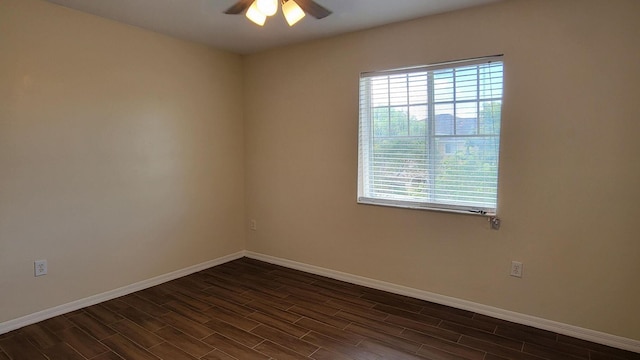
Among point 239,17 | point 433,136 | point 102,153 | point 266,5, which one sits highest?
point 239,17

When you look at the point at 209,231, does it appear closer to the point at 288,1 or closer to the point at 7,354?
the point at 7,354

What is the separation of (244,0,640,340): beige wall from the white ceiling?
0.18 metres

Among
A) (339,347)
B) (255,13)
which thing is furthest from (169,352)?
(255,13)

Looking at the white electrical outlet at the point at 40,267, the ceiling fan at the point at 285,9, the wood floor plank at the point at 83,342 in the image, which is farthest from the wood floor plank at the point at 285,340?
the ceiling fan at the point at 285,9

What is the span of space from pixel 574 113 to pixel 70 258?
154 inches

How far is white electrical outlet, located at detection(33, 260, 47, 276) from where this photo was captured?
2830mm

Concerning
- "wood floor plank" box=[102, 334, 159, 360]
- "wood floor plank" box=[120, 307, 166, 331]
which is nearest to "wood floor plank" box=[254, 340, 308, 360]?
"wood floor plank" box=[102, 334, 159, 360]

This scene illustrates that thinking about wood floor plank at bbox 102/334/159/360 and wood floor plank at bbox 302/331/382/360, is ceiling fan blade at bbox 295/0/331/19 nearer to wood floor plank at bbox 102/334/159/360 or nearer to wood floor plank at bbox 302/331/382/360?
wood floor plank at bbox 302/331/382/360

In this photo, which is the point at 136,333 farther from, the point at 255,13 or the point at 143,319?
the point at 255,13

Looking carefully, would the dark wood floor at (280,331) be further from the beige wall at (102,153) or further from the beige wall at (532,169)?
the beige wall at (102,153)

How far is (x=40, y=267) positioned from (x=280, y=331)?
1899 millimetres

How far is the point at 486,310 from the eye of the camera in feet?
9.69

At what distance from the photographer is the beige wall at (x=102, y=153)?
Answer: 2.71 metres

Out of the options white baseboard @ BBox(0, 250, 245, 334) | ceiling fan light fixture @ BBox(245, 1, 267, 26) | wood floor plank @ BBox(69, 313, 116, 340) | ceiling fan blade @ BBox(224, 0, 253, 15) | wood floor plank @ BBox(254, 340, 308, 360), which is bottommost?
wood floor plank @ BBox(254, 340, 308, 360)
